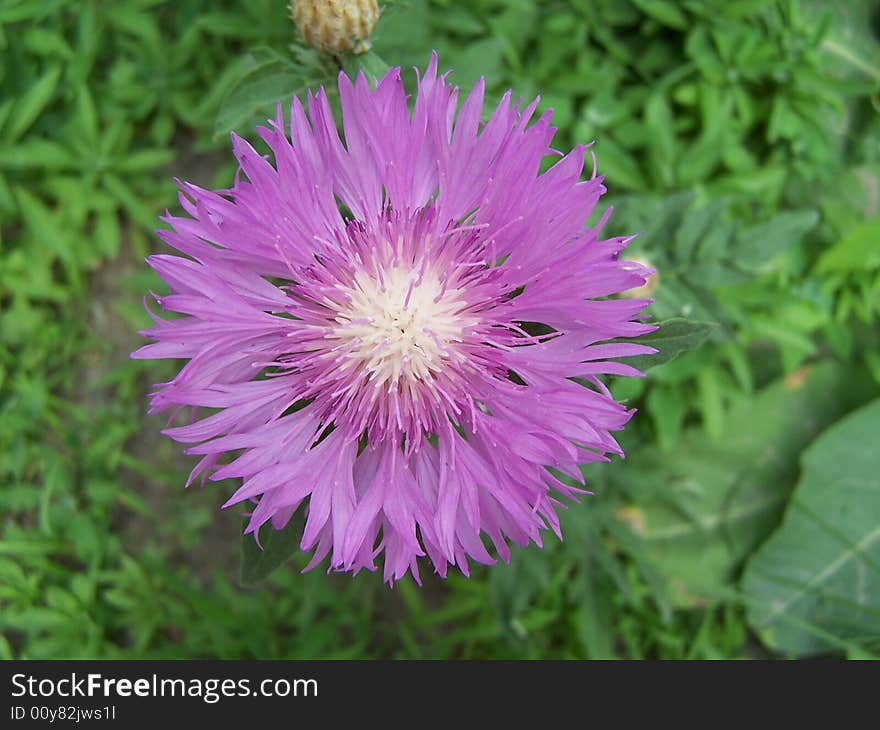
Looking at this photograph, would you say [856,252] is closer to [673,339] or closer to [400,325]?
[673,339]

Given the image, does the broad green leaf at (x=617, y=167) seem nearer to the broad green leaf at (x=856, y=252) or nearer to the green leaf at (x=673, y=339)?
the broad green leaf at (x=856, y=252)

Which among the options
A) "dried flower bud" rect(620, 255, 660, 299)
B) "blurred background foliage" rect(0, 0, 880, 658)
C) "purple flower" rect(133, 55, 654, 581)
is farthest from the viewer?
"blurred background foliage" rect(0, 0, 880, 658)

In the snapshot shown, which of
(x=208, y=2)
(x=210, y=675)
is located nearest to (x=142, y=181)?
(x=208, y=2)

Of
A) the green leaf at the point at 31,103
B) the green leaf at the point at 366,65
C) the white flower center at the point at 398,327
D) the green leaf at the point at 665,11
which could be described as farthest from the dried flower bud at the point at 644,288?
the green leaf at the point at 31,103

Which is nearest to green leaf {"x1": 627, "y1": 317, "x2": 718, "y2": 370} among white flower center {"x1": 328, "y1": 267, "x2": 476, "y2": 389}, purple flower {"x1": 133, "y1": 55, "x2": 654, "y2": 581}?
purple flower {"x1": 133, "y1": 55, "x2": 654, "y2": 581}

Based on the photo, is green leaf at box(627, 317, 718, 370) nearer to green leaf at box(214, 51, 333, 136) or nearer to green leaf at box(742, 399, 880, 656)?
green leaf at box(214, 51, 333, 136)

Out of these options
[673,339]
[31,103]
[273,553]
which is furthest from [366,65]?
[31,103]

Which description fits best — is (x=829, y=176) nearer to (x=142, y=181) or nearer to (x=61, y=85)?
(x=142, y=181)

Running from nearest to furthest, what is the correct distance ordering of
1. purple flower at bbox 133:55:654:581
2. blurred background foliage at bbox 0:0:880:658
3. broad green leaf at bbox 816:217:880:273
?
purple flower at bbox 133:55:654:581 < broad green leaf at bbox 816:217:880:273 < blurred background foliage at bbox 0:0:880:658
